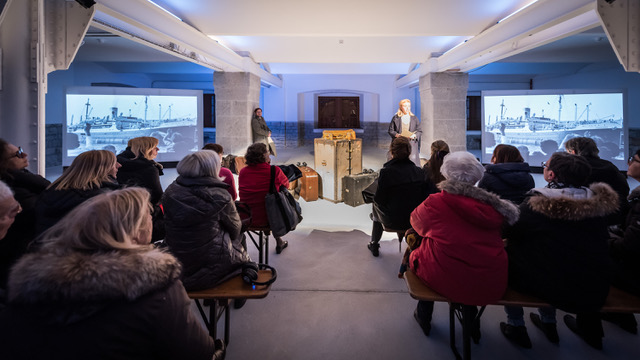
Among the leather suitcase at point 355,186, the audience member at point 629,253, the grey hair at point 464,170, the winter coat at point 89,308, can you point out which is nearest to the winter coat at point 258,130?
the leather suitcase at point 355,186

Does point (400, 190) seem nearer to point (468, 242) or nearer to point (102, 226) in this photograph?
point (468, 242)

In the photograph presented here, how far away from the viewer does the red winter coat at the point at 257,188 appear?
3.06 metres

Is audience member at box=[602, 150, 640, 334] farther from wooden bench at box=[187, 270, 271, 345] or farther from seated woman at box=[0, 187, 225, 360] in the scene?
seated woman at box=[0, 187, 225, 360]

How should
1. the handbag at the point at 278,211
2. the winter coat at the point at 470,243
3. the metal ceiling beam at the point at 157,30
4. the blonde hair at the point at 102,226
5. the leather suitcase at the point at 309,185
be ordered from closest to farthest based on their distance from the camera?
the blonde hair at the point at 102,226 → the winter coat at the point at 470,243 → the handbag at the point at 278,211 → the metal ceiling beam at the point at 157,30 → the leather suitcase at the point at 309,185

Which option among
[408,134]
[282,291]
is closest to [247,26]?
[408,134]

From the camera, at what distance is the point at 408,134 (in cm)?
670

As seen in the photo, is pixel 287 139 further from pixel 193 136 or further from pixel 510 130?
pixel 510 130

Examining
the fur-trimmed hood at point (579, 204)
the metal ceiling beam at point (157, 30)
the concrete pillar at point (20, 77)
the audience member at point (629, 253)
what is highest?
the metal ceiling beam at point (157, 30)

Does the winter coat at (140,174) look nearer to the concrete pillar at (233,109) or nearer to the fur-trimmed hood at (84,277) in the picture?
the fur-trimmed hood at (84,277)

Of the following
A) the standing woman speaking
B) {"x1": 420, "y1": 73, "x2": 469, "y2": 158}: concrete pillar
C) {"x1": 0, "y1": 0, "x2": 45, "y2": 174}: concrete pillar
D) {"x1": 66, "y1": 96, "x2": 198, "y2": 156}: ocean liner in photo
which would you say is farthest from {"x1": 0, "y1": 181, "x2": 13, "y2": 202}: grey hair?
{"x1": 66, "y1": 96, "x2": 198, "y2": 156}: ocean liner in photo

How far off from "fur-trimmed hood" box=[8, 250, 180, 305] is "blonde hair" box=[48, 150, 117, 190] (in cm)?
123

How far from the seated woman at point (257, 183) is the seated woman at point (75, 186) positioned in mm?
1091

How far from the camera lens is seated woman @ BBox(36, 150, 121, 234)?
1.84 metres

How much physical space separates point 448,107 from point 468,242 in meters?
6.48
